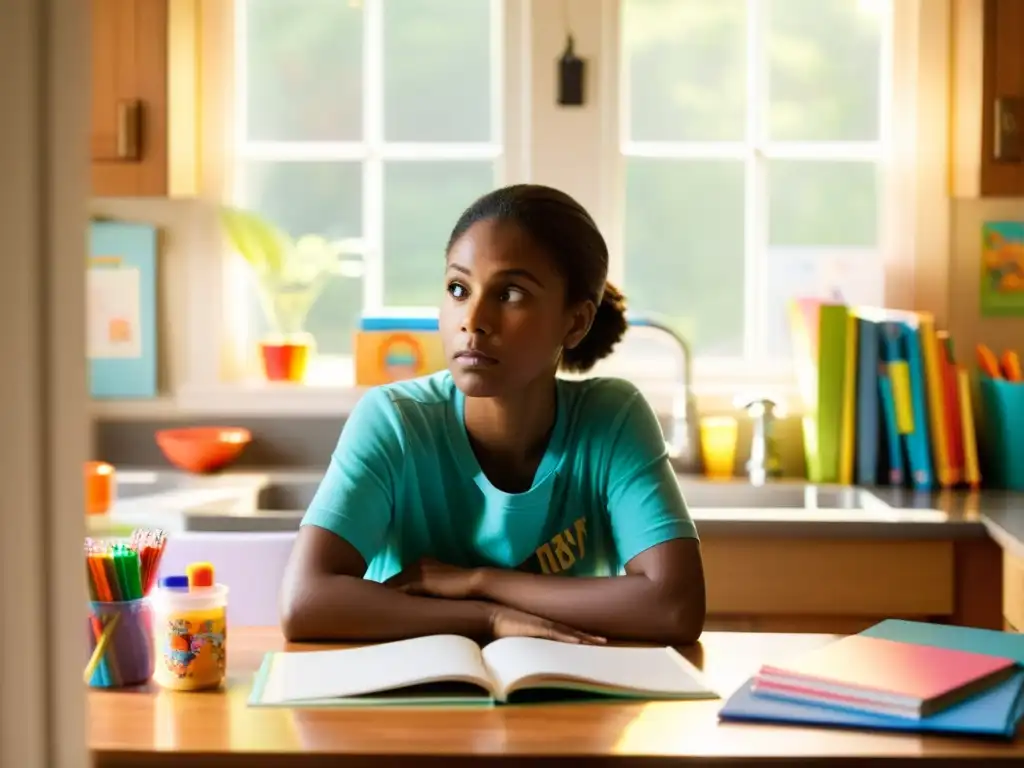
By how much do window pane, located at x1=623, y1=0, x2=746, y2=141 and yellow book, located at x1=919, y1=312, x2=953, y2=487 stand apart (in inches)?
28.1

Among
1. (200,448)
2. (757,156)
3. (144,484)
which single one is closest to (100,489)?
(144,484)

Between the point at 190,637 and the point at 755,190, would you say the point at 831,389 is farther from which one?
the point at 190,637

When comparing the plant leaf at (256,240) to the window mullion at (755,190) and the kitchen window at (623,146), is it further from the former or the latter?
the window mullion at (755,190)

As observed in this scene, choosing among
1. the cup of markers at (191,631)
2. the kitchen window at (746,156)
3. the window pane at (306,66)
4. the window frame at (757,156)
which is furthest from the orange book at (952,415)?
the cup of markers at (191,631)

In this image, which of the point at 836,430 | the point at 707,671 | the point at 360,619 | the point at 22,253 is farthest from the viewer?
the point at 836,430

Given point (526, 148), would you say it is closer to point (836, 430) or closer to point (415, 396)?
point (836, 430)

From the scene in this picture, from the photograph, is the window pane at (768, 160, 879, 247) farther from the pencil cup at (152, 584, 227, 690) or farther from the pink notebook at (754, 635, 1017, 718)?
the pencil cup at (152, 584, 227, 690)

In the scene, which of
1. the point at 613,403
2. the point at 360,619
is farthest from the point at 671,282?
the point at 360,619

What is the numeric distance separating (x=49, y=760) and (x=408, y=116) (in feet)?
9.73

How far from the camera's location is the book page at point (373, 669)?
51.1 inches

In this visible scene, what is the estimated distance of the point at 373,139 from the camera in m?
3.33

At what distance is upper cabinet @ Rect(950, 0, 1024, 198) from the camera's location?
2826 millimetres

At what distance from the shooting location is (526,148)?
10.6 feet

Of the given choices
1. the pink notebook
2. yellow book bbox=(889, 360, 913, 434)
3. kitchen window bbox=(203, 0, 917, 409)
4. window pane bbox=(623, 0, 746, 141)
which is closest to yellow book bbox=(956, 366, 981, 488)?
yellow book bbox=(889, 360, 913, 434)
